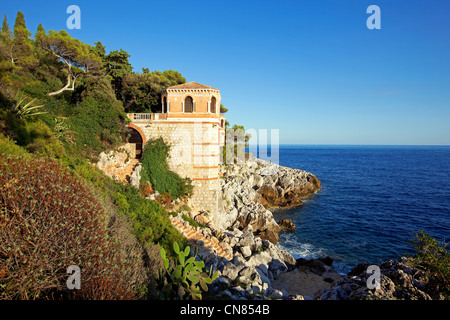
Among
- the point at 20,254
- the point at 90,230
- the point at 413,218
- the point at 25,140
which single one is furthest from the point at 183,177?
the point at 413,218

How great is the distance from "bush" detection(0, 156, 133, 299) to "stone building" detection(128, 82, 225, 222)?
1461 centimetres

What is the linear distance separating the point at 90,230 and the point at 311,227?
26.5 m

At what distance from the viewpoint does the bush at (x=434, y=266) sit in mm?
8500

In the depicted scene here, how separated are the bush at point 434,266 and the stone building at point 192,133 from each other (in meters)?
15.0

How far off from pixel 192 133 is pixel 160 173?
15.1 feet

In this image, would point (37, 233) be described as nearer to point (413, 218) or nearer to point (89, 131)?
point (89, 131)

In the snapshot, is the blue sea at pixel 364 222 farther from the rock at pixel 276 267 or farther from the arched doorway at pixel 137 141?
the arched doorway at pixel 137 141

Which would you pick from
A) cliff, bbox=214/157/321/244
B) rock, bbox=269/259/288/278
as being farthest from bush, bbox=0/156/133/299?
cliff, bbox=214/157/321/244

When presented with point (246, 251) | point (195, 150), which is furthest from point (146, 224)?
point (195, 150)

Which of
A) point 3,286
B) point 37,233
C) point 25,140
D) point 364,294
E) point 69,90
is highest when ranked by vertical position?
point 69,90

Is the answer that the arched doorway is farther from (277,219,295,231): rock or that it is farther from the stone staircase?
(277,219,295,231): rock

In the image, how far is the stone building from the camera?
20.7 metres

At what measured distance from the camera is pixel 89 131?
18297 mm

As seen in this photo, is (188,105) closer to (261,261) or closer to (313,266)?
(261,261)
